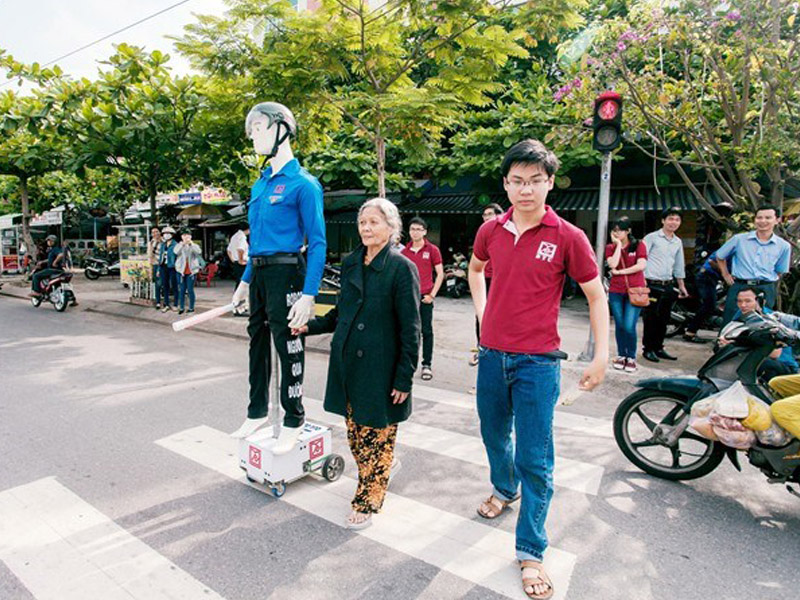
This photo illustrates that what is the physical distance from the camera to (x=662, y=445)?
11.3 ft

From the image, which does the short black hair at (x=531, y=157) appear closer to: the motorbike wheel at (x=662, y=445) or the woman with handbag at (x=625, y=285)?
the motorbike wheel at (x=662, y=445)

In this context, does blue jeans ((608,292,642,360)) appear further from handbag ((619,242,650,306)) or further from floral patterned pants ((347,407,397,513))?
floral patterned pants ((347,407,397,513))

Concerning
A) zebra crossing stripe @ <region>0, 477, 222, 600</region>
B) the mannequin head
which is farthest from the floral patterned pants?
the mannequin head

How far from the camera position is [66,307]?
12.1 meters

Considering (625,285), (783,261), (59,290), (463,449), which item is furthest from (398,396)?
(59,290)

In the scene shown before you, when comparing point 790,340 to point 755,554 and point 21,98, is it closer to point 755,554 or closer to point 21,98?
point 755,554

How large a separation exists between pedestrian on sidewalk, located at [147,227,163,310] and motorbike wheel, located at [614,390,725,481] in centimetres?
1053

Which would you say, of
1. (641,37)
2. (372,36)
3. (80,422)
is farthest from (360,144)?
(80,422)

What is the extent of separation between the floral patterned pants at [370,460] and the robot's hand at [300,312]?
61cm

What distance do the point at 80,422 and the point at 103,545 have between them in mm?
2211

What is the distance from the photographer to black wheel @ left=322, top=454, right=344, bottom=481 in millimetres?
3361

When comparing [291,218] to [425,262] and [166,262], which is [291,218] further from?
[166,262]

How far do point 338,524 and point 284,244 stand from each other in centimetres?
166

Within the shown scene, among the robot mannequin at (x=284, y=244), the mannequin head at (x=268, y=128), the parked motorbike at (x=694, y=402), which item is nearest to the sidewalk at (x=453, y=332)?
the parked motorbike at (x=694, y=402)
